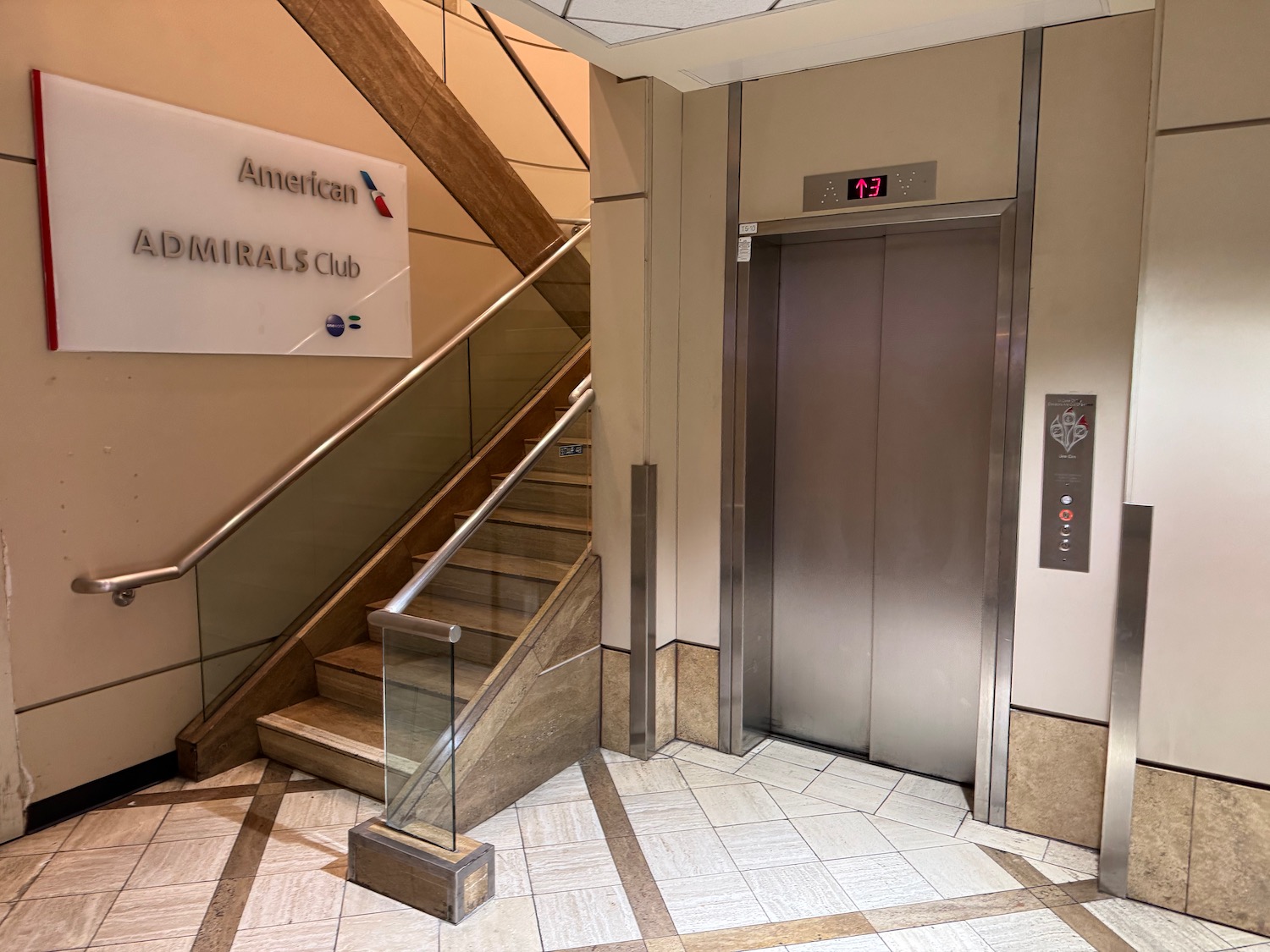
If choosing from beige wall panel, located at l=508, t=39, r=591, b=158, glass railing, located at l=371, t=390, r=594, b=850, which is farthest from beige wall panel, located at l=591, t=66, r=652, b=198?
beige wall panel, located at l=508, t=39, r=591, b=158

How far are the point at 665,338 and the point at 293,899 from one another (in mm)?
2789

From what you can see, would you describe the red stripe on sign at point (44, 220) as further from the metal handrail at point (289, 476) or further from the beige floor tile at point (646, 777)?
the beige floor tile at point (646, 777)

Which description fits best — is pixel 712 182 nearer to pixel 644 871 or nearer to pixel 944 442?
pixel 944 442

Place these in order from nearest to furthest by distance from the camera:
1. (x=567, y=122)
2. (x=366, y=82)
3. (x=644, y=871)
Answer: (x=644, y=871), (x=366, y=82), (x=567, y=122)

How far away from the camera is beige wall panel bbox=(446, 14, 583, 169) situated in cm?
566

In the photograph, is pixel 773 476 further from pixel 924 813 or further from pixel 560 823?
pixel 560 823

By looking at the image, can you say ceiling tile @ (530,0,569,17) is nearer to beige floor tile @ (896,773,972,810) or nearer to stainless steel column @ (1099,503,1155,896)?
stainless steel column @ (1099,503,1155,896)

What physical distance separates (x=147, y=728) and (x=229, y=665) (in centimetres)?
44

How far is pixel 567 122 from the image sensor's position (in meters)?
6.81

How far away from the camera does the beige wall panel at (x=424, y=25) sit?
16.9 ft

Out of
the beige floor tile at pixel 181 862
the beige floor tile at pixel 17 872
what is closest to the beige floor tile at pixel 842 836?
the beige floor tile at pixel 181 862

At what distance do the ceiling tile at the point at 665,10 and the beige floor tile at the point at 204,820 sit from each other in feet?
11.5

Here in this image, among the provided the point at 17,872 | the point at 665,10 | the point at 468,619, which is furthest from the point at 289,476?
the point at 665,10

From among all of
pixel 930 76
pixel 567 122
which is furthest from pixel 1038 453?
pixel 567 122
